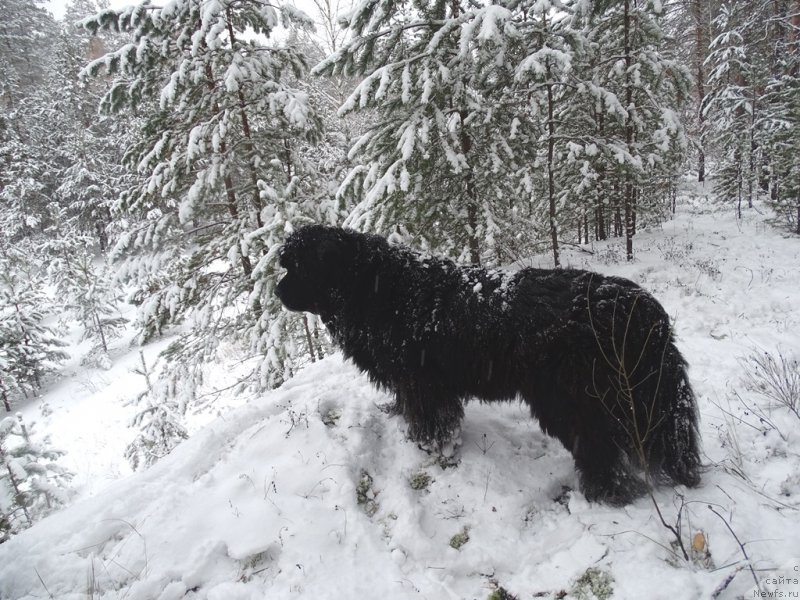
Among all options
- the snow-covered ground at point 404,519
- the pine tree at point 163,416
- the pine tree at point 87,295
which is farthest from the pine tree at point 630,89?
the pine tree at point 87,295

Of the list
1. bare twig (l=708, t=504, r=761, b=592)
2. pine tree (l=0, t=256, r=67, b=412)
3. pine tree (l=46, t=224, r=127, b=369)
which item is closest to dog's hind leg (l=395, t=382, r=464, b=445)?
bare twig (l=708, t=504, r=761, b=592)

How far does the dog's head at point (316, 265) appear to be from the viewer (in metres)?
3.68

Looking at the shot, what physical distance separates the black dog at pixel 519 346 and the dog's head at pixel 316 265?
10 millimetres

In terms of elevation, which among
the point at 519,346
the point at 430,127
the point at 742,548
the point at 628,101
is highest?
the point at 628,101

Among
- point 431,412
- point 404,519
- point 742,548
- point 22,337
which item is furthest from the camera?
point 22,337

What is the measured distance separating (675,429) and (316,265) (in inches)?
120

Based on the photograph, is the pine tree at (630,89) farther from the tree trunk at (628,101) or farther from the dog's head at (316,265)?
the dog's head at (316,265)

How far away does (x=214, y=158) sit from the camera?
7.18m

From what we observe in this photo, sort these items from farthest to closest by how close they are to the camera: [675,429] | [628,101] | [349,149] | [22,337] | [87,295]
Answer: [87,295] < [22,337] < [628,101] < [349,149] < [675,429]

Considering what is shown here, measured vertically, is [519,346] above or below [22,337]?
above

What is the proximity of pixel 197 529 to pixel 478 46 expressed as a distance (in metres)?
6.08

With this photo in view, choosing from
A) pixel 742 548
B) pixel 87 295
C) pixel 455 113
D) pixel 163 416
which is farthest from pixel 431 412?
pixel 87 295

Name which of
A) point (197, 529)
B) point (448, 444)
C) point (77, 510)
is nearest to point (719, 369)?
point (448, 444)

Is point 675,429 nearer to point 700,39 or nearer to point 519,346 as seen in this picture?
point 519,346
